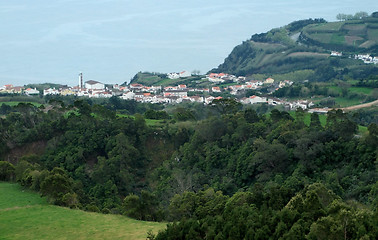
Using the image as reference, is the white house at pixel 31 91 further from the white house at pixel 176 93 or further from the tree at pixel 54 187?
the tree at pixel 54 187

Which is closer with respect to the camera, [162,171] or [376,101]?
[162,171]

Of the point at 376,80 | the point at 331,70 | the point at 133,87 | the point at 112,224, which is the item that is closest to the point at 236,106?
the point at 112,224

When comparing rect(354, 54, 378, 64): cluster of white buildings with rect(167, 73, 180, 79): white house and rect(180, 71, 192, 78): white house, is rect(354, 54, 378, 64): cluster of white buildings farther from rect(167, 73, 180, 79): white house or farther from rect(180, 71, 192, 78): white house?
rect(167, 73, 180, 79): white house

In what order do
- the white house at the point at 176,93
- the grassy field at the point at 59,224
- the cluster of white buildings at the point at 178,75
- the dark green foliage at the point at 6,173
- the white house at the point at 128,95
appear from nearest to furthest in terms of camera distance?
the grassy field at the point at 59,224, the dark green foliage at the point at 6,173, the white house at the point at 128,95, the white house at the point at 176,93, the cluster of white buildings at the point at 178,75

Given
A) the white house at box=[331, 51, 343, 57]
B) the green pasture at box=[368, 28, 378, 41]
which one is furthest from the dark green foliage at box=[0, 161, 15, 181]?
the green pasture at box=[368, 28, 378, 41]

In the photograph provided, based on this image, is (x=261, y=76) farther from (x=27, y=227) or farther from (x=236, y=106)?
(x=27, y=227)

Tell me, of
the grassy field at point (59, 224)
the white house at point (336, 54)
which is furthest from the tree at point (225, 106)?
the white house at point (336, 54)
